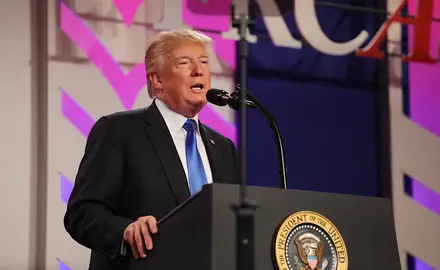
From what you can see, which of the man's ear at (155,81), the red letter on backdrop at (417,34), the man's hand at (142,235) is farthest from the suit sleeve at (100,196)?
the red letter on backdrop at (417,34)

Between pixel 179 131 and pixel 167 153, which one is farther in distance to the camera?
pixel 179 131

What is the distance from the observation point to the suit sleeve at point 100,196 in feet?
6.48

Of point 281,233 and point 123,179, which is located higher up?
point 123,179

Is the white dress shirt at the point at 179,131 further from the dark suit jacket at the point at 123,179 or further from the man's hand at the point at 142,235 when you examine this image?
the man's hand at the point at 142,235

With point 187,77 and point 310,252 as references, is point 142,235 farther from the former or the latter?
point 187,77

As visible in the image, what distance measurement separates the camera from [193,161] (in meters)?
2.33

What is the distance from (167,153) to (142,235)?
506mm

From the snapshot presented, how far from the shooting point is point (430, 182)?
4.21 m

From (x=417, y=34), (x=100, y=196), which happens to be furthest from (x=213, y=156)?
(x=417, y=34)

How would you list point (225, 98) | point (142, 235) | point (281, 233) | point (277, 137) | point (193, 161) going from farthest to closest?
point (193, 161)
point (277, 137)
point (225, 98)
point (142, 235)
point (281, 233)

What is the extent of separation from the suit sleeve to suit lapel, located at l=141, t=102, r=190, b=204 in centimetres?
11

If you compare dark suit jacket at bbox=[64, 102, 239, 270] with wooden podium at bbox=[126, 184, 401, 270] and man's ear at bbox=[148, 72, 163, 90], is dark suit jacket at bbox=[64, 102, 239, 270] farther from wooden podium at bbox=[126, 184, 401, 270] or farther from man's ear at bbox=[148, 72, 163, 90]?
wooden podium at bbox=[126, 184, 401, 270]

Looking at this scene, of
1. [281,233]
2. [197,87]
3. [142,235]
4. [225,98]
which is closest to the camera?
[281,233]

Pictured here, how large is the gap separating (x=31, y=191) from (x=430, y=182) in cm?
215
